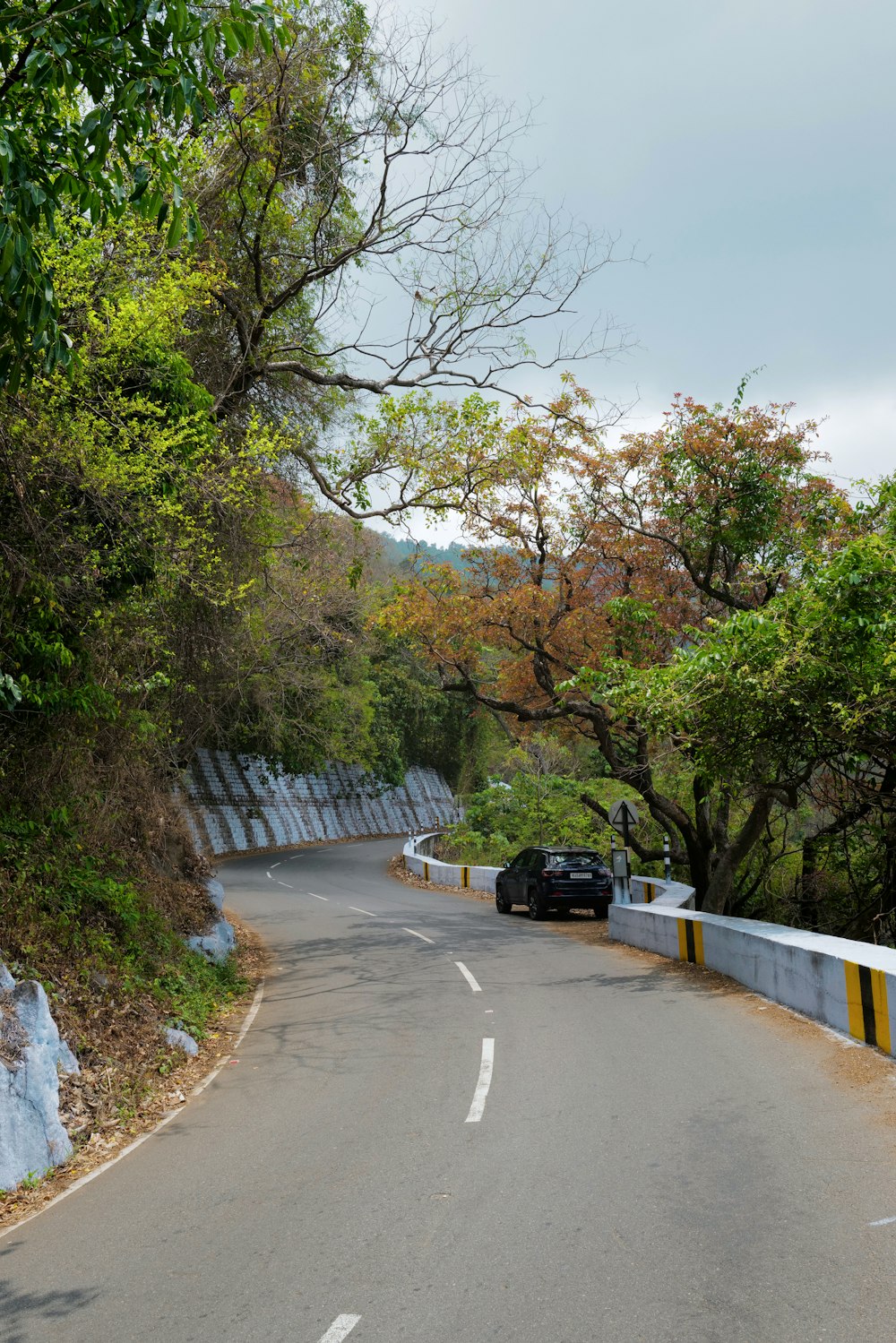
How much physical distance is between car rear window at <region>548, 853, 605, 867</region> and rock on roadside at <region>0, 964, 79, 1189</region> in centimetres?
1581

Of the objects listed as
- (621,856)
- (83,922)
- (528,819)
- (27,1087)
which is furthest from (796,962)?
(528,819)

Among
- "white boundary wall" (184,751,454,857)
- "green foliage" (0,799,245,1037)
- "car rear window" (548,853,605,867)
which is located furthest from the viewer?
"white boundary wall" (184,751,454,857)

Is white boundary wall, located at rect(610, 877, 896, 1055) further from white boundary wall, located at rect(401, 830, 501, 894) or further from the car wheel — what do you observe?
white boundary wall, located at rect(401, 830, 501, 894)

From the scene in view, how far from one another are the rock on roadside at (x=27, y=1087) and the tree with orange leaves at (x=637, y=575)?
11.6m

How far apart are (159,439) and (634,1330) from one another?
7949mm

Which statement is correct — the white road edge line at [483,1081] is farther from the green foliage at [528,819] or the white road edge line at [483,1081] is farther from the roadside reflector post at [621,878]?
the green foliage at [528,819]

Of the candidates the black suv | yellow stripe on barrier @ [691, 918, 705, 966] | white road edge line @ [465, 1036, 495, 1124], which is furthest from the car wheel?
white road edge line @ [465, 1036, 495, 1124]

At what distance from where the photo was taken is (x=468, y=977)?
1405cm

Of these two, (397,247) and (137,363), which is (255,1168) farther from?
(397,247)

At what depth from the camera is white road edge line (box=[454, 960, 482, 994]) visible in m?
13.0

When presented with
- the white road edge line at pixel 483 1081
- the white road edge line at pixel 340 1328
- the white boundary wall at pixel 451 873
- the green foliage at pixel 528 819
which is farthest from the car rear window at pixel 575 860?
the white road edge line at pixel 340 1328

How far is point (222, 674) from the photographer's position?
18219 mm

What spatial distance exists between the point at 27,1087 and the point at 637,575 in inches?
683

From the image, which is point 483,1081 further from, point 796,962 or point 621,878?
point 621,878
